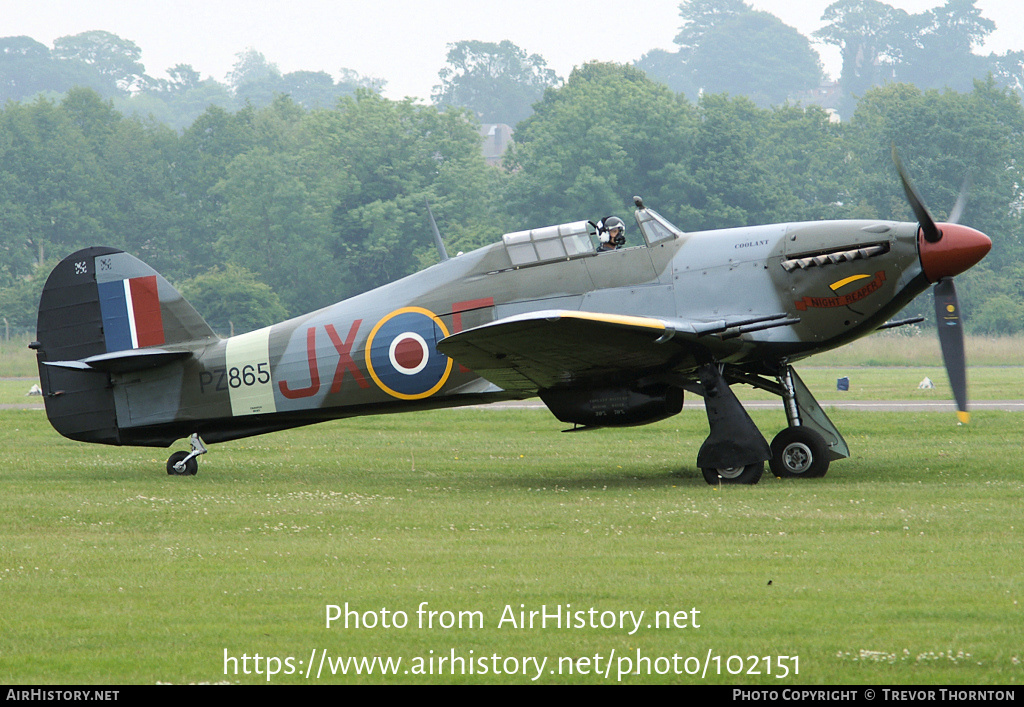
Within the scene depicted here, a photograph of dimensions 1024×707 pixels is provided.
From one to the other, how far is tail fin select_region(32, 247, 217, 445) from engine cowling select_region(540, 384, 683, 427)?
5.03 m

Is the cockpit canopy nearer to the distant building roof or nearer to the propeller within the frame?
the propeller

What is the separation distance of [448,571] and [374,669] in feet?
7.74

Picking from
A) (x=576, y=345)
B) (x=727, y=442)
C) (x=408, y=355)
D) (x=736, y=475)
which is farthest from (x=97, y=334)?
(x=736, y=475)

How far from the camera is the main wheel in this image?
43.4 ft

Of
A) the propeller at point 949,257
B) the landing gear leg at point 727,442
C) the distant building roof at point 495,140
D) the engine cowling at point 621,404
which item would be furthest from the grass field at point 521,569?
the distant building roof at point 495,140

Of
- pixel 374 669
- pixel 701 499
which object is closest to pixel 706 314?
pixel 701 499

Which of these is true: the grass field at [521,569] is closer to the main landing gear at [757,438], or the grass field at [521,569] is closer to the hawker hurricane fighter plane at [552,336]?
the main landing gear at [757,438]

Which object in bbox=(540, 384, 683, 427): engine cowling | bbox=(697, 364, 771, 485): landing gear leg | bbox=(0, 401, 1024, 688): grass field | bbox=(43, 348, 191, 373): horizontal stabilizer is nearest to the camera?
bbox=(0, 401, 1024, 688): grass field

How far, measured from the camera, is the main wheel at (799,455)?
13.2 metres

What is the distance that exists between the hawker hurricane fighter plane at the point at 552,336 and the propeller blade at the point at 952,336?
23 mm

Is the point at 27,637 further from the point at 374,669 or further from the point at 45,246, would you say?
the point at 45,246

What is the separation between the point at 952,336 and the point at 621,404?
12.2 ft

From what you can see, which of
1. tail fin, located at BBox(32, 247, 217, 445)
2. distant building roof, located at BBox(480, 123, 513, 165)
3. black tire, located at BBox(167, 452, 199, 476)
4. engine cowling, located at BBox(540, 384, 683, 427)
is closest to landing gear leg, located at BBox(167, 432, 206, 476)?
black tire, located at BBox(167, 452, 199, 476)

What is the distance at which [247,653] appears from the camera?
6066 millimetres
